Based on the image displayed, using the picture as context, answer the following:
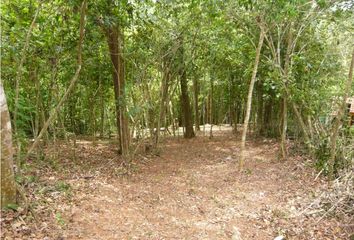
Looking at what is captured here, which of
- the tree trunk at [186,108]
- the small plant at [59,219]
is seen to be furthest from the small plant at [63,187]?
the tree trunk at [186,108]

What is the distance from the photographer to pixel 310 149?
8523mm

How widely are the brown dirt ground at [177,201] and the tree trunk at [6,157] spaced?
248 millimetres

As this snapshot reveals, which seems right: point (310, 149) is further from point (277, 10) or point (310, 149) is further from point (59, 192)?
point (59, 192)

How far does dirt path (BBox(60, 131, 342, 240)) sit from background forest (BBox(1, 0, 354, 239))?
0.81m

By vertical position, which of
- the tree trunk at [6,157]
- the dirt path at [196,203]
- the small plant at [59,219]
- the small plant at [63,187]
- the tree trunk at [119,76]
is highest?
the tree trunk at [119,76]

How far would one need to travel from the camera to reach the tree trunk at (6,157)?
3762 millimetres

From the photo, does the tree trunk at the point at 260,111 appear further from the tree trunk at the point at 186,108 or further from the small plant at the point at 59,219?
the small plant at the point at 59,219

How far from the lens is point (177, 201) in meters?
5.87

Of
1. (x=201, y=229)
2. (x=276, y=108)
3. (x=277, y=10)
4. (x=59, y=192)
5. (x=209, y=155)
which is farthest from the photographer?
(x=276, y=108)

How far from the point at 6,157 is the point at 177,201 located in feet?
10.3

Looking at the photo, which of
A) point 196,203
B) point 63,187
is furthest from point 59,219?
point 196,203

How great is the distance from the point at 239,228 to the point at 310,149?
453 cm

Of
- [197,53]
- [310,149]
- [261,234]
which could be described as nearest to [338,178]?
[310,149]

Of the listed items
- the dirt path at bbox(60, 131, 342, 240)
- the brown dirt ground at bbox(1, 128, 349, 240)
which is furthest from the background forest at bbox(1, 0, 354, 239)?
the dirt path at bbox(60, 131, 342, 240)
